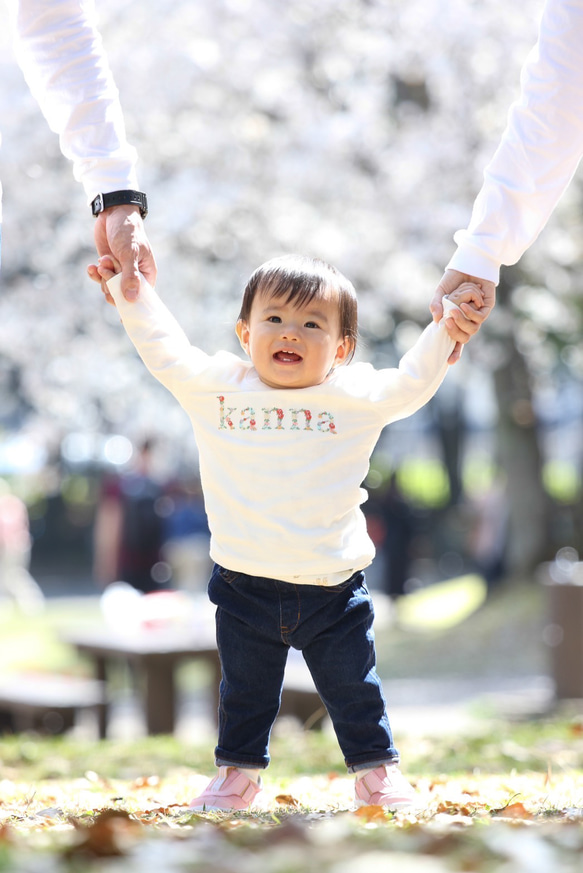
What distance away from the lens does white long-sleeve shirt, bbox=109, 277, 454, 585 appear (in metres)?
2.92

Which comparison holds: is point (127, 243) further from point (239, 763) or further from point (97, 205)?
point (239, 763)

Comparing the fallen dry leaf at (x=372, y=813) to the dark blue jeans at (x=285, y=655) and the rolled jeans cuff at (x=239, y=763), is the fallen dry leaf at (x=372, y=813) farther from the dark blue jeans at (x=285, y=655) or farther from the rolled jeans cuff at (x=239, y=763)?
the rolled jeans cuff at (x=239, y=763)

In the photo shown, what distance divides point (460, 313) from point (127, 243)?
35.2 inches

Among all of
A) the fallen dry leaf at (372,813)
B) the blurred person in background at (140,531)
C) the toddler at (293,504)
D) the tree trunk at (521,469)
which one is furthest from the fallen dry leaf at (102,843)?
the tree trunk at (521,469)

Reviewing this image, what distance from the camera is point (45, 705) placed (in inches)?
286

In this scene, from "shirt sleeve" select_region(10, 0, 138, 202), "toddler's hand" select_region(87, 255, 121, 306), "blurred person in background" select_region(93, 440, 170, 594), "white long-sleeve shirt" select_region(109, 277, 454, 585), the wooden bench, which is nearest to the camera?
"white long-sleeve shirt" select_region(109, 277, 454, 585)

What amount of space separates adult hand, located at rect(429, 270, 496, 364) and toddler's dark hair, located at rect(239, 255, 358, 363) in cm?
23

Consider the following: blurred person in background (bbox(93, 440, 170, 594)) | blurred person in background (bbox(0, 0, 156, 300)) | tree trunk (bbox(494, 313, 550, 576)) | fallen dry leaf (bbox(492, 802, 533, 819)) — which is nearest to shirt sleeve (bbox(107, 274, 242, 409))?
blurred person in background (bbox(0, 0, 156, 300))

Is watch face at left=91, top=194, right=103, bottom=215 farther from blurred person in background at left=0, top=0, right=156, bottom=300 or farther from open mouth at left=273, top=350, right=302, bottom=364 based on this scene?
open mouth at left=273, top=350, right=302, bottom=364

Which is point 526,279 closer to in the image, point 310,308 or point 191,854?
point 310,308

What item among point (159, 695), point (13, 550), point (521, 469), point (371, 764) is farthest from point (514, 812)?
point (13, 550)

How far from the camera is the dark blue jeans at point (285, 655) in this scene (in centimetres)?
295

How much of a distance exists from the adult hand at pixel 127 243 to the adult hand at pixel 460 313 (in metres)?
0.74

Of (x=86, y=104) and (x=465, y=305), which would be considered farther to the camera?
(x=86, y=104)
